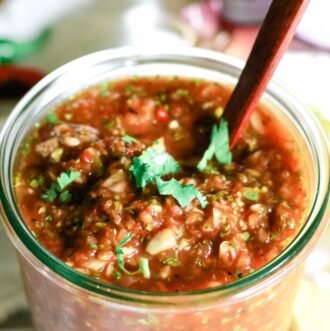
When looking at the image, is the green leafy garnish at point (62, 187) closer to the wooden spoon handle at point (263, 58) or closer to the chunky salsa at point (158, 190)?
the chunky salsa at point (158, 190)

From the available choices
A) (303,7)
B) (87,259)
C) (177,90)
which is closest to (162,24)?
(177,90)

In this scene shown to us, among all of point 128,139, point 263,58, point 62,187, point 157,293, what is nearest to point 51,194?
point 62,187

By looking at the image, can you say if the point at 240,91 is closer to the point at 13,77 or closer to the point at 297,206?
the point at 297,206

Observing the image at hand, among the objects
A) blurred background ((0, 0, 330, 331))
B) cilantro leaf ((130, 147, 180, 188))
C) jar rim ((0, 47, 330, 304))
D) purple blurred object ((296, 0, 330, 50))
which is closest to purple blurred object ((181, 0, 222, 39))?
blurred background ((0, 0, 330, 331))

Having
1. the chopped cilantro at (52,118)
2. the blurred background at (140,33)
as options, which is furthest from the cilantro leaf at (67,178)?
A: the blurred background at (140,33)

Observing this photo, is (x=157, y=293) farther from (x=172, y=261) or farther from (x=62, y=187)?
(x=62, y=187)

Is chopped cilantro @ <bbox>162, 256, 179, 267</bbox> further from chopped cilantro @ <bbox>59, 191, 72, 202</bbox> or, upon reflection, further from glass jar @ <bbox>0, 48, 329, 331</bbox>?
chopped cilantro @ <bbox>59, 191, 72, 202</bbox>

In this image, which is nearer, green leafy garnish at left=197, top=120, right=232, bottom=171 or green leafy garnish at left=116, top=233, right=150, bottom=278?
green leafy garnish at left=116, top=233, right=150, bottom=278
